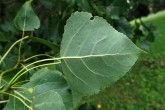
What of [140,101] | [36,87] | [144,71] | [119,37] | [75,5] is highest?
[119,37]

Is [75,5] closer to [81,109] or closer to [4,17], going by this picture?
[81,109]

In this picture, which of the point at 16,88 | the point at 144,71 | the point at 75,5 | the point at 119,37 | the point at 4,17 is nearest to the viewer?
the point at 119,37

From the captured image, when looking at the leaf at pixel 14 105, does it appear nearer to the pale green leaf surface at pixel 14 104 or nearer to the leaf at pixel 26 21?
the pale green leaf surface at pixel 14 104

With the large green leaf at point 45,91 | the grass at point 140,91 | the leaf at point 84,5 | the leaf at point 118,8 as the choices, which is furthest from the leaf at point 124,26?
the grass at point 140,91

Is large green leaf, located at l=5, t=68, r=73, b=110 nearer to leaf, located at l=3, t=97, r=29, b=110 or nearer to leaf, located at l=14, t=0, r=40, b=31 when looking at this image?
leaf, located at l=3, t=97, r=29, b=110

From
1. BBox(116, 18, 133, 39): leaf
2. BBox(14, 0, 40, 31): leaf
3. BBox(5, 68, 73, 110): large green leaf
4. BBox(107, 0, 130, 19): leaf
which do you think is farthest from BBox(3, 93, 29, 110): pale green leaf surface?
BBox(116, 18, 133, 39): leaf

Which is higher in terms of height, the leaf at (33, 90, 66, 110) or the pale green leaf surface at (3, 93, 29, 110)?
the leaf at (33, 90, 66, 110)

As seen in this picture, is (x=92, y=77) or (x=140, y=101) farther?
(x=140, y=101)

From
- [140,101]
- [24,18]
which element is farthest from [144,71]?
[24,18]
